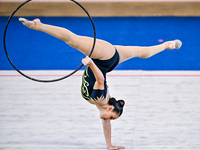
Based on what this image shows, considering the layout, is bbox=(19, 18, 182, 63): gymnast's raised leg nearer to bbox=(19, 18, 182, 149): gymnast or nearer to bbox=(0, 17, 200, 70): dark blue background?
bbox=(19, 18, 182, 149): gymnast

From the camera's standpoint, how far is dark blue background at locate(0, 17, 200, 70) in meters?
4.89

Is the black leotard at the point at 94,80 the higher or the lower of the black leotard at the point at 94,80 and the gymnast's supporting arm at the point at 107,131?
the higher

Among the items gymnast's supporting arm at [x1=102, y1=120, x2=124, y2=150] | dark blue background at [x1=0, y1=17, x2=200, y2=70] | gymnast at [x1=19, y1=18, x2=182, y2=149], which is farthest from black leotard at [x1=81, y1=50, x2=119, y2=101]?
dark blue background at [x1=0, y1=17, x2=200, y2=70]

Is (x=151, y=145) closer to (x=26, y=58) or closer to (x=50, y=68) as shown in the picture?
(x=50, y=68)

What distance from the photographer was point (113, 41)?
17.5 feet

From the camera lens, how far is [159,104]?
12.8ft

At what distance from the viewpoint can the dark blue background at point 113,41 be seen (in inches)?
193

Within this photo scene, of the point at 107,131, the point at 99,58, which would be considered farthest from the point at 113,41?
the point at 99,58

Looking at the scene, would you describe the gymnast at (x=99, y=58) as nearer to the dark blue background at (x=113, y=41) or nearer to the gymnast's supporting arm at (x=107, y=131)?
the gymnast's supporting arm at (x=107, y=131)

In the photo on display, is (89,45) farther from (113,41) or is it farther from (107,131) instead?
(113,41)

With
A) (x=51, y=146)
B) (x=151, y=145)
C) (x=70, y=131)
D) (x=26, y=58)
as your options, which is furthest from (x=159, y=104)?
(x=26, y=58)

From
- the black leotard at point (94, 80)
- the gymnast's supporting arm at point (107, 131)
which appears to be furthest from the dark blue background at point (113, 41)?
the black leotard at point (94, 80)

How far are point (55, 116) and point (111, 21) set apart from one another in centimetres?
281

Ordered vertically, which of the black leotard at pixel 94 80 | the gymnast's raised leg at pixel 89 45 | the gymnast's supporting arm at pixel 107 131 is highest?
the gymnast's raised leg at pixel 89 45
